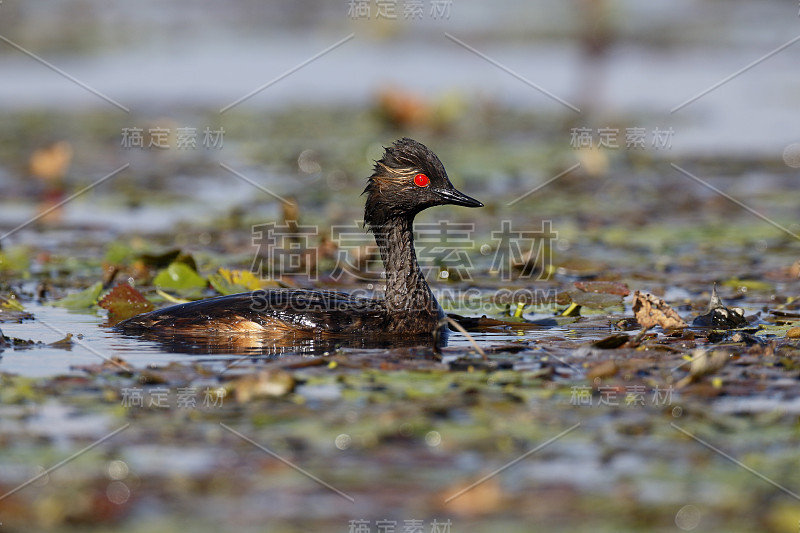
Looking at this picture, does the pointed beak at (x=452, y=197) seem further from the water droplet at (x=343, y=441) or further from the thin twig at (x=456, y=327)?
the water droplet at (x=343, y=441)

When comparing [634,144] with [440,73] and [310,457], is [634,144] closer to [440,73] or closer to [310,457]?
[440,73]

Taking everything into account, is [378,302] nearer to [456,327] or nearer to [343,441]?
[456,327]

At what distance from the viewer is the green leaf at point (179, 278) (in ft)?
36.4

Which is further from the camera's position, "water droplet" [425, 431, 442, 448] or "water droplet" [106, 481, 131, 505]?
"water droplet" [425, 431, 442, 448]

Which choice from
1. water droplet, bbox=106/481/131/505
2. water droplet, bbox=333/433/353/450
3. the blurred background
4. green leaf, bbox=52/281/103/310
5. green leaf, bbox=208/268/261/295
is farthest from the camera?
the blurred background

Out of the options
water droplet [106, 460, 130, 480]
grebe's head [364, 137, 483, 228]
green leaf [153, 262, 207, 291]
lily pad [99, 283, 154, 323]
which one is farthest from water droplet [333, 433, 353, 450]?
green leaf [153, 262, 207, 291]

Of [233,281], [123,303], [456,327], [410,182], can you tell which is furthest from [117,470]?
[233,281]

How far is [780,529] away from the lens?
5305 millimetres

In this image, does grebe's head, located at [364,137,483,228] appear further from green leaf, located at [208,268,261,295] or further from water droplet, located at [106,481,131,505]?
water droplet, located at [106,481,131,505]

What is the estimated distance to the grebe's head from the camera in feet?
31.0

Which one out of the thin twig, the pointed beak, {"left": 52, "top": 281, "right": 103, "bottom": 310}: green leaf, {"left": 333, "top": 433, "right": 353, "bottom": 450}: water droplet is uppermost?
the pointed beak

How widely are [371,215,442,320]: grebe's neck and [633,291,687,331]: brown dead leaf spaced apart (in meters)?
1.61

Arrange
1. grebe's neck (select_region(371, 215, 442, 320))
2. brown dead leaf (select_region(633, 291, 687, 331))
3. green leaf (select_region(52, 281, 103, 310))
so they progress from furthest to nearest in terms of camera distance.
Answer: green leaf (select_region(52, 281, 103, 310))
grebe's neck (select_region(371, 215, 442, 320))
brown dead leaf (select_region(633, 291, 687, 331))

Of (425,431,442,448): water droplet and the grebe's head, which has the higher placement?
the grebe's head
